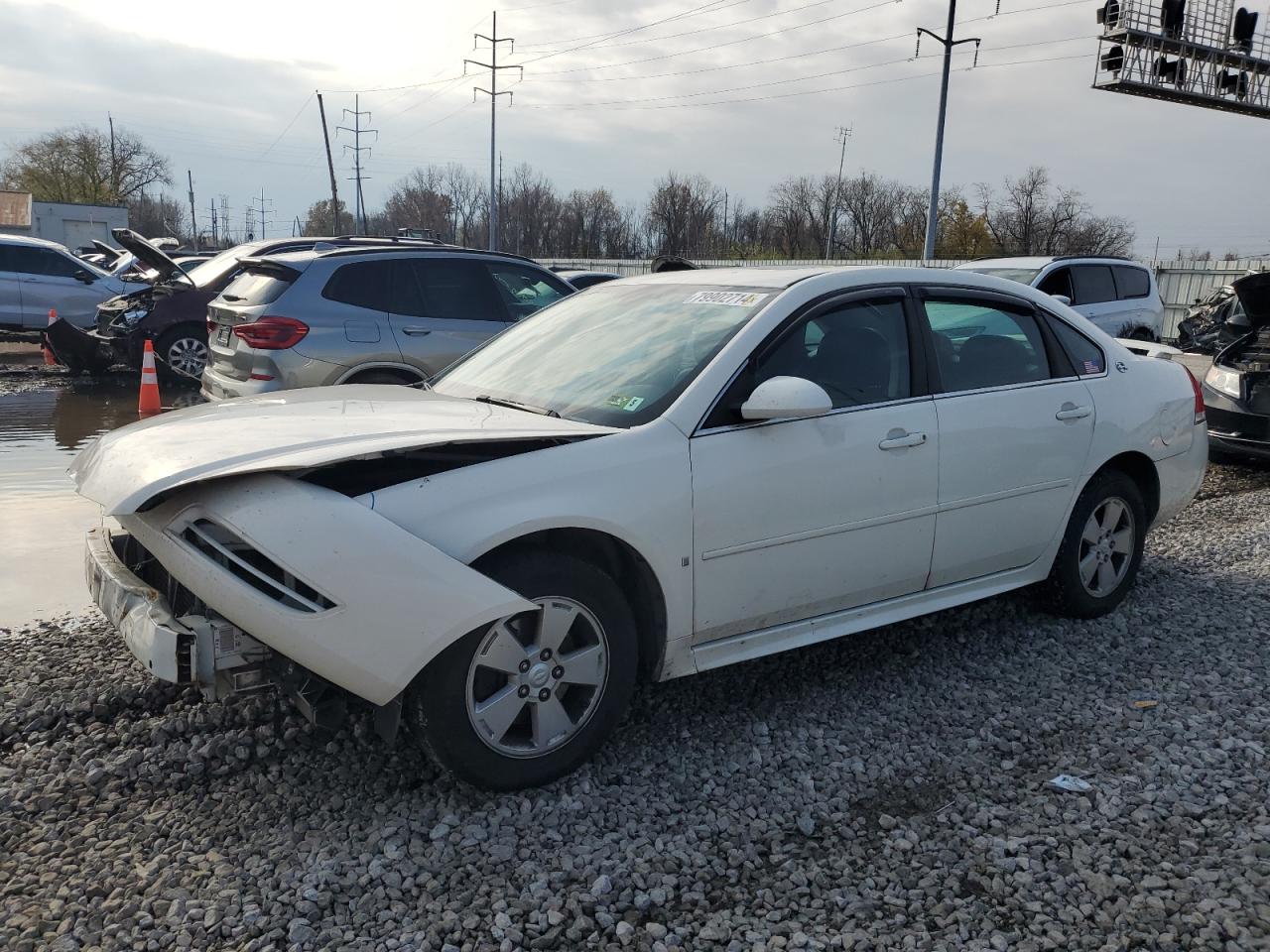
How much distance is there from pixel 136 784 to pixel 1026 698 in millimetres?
3300

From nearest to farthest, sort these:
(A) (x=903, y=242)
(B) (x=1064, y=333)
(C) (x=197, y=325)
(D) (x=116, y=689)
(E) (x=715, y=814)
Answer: (E) (x=715, y=814)
(D) (x=116, y=689)
(B) (x=1064, y=333)
(C) (x=197, y=325)
(A) (x=903, y=242)

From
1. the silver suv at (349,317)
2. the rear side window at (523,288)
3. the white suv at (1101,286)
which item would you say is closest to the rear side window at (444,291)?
the silver suv at (349,317)

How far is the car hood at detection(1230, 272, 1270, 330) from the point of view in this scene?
28.7 ft

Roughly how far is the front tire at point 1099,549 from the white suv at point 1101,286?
703 cm

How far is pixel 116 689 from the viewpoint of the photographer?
12.6ft

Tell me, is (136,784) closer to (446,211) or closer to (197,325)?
(197,325)

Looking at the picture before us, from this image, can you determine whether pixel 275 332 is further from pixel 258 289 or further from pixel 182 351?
pixel 182 351

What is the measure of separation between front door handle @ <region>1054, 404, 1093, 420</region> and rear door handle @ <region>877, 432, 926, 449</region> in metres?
0.96

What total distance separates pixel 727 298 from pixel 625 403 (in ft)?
2.49

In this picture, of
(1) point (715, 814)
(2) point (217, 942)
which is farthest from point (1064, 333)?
(2) point (217, 942)

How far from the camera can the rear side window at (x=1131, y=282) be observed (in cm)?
1268

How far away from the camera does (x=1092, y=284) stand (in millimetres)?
12258

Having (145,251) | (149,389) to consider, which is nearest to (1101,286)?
(149,389)

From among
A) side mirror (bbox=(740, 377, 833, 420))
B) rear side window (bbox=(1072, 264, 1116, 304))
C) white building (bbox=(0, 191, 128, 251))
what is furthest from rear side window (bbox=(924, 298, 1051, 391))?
white building (bbox=(0, 191, 128, 251))
